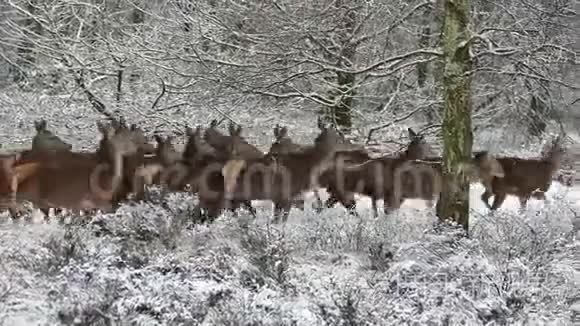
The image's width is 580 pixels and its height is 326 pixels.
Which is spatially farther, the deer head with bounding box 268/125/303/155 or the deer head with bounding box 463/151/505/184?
the deer head with bounding box 463/151/505/184

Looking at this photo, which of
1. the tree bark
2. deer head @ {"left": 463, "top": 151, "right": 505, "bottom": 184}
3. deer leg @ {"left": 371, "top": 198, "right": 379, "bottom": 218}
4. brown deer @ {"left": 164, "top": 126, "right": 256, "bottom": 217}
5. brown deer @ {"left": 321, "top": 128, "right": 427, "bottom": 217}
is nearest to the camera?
brown deer @ {"left": 164, "top": 126, "right": 256, "bottom": 217}

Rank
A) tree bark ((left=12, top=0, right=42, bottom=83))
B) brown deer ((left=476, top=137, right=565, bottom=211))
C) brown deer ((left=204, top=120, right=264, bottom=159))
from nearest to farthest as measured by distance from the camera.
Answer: brown deer ((left=204, top=120, right=264, bottom=159)) → brown deer ((left=476, top=137, right=565, bottom=211)) → tree bark ((left=12, top=0, right=42, bottom=83))

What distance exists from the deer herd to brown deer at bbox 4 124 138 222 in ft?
0.04

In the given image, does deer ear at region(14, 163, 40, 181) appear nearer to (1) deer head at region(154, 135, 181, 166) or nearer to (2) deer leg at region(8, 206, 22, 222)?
(2) deer leg at region(8, 206, 22, 222)

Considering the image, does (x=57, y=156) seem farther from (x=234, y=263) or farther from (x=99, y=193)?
(x=234, y=263)

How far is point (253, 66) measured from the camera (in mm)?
12430

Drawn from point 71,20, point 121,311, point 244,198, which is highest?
point 71,20

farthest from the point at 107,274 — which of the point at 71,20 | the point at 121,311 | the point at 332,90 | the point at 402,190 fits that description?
the point at 71,20

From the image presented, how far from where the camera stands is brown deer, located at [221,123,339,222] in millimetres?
9633

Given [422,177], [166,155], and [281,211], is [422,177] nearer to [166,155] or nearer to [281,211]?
[281,211]

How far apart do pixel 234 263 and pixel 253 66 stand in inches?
226

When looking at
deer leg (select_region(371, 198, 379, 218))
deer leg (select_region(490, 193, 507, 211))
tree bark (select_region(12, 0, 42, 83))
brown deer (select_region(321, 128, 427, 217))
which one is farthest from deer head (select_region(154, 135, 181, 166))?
tree bark (select_region(12, 0, 42, 83))

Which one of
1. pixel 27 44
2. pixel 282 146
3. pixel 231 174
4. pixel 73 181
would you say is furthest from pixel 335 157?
pixel 27 44

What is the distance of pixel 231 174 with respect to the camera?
9.56 meters
